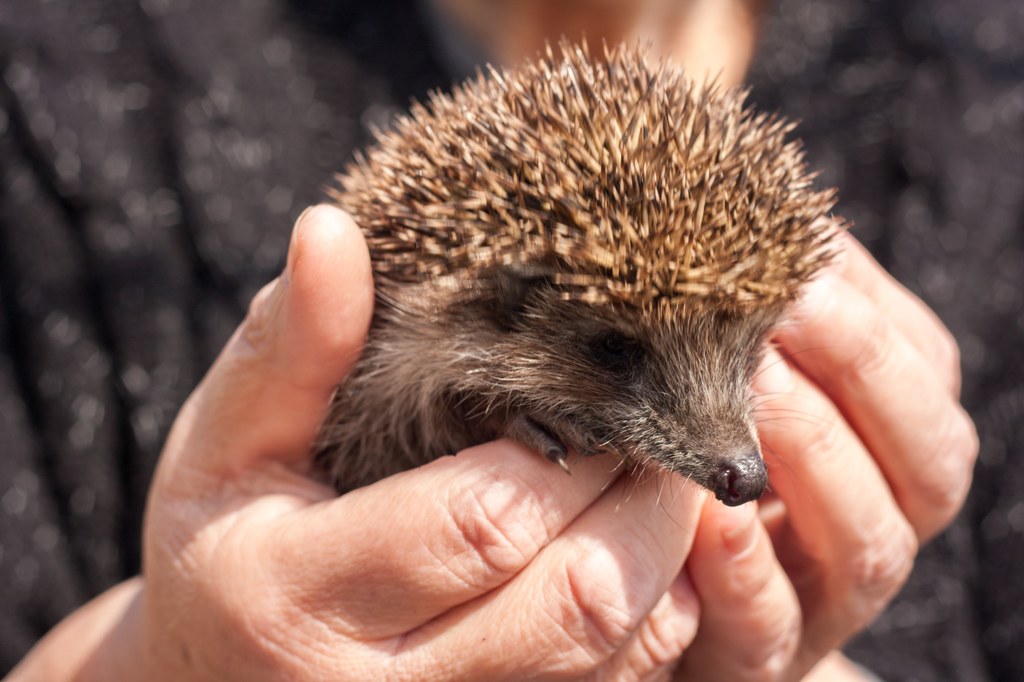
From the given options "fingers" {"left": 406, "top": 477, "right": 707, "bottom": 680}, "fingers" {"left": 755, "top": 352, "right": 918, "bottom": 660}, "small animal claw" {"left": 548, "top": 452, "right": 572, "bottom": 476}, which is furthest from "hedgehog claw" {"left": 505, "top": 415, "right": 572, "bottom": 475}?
"fingers" {"left": 755, "top": 352, "right": 918, "bottom": 660}

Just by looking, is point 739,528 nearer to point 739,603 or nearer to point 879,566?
point 739,603

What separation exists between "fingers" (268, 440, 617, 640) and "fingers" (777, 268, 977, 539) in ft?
1.46

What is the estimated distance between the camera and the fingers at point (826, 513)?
52.2 inches

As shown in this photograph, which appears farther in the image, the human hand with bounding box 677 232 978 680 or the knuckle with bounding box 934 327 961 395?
the knuckle with bounding box 934 327 961 395

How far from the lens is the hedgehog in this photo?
3.36 ft

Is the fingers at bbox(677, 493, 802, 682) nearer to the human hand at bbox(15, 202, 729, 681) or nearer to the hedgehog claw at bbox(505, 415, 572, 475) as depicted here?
the human hand at bbox(15, 202, 729, 681)

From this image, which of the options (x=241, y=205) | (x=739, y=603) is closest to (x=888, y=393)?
(x=739, y=603)

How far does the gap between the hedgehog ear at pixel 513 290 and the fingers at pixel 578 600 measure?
30cm

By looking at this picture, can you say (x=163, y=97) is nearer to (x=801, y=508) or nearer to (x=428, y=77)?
(x=428, y=77)

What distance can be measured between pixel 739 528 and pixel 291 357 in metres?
0.68

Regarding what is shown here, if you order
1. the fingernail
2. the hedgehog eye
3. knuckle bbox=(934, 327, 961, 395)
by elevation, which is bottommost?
knuckle bbox=(934, 327, 961, 395)

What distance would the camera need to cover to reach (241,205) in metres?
1.79

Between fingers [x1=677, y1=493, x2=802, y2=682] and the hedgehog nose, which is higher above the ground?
the hedgehog nose

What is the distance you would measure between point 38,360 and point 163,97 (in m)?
0.60
